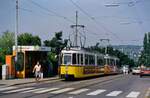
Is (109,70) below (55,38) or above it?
below

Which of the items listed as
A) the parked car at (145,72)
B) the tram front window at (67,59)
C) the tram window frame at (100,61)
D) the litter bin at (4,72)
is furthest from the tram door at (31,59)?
the parked car at (145,72)

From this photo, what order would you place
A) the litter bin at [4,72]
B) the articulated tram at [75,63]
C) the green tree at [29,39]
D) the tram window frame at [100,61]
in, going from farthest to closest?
1. the green tree at [29,39]
2. the tram window frame at [100,61]
3. the articulated tram at [75,63]
4. the litter bin at [4,72]

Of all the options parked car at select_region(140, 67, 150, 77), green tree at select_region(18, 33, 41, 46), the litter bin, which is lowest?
parked car at select_region(140, 67, 150, 77)

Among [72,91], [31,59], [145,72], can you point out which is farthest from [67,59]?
[145,72]

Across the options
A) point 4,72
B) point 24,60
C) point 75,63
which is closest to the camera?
point 4,72

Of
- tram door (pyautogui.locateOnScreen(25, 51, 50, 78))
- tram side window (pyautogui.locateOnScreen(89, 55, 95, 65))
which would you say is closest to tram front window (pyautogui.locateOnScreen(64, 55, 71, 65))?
tram door (pyautogui.locateOnScreen(25, 51, 50, 78))

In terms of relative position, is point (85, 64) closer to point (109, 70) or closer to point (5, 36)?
point (109, 70)

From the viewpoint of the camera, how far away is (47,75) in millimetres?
51969

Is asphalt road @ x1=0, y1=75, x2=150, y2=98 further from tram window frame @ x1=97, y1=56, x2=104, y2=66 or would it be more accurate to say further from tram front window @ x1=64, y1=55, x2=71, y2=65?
tram window frame @ x1=97, y1=56, x2=104, y2=66

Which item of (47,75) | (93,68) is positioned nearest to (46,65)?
(47,75)

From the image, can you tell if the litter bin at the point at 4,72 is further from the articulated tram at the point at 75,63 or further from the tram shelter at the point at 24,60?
the articulated tram at the point at 75,63

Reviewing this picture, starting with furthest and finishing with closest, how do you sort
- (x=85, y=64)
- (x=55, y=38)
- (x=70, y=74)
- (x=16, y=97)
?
(x=55, y=38) → (x=85, y=64) → (x=70, y=74) → (x=16, y=97)

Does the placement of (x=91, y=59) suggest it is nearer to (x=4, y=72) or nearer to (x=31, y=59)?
(x=31, y=59)

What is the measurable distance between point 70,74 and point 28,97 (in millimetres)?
19876
